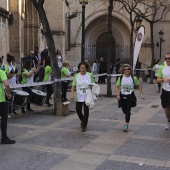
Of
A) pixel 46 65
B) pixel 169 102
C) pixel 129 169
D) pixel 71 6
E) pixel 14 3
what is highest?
pixel 71 6

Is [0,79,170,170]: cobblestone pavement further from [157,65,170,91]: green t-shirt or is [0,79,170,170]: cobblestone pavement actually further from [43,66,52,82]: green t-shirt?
[43,66,52,82]: green t-shirt

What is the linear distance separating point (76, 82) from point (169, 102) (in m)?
2.33

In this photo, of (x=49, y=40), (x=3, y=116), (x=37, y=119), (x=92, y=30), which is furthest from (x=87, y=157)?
(x=92, y=30)

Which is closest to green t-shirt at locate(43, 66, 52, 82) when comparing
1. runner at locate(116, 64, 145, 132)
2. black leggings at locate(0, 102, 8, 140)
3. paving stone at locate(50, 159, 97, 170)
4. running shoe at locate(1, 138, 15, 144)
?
runner at locate(116, 64, 145, 132)

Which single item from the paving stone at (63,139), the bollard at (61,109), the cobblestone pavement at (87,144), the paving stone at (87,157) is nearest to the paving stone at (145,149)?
the cobblestone pavement at (87,144)

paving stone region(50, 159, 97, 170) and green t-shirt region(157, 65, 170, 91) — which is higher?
green t-shirt region(157, 65, 170, 91)

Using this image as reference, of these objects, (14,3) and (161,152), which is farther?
(14,3)

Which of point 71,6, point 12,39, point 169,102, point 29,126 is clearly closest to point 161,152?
point 169,102

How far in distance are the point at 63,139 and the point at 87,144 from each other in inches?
26.7

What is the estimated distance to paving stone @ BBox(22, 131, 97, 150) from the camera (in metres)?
7.23

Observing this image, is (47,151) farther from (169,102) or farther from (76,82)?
(169,102)

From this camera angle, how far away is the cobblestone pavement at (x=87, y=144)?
5977 millimetres

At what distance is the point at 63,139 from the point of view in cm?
773

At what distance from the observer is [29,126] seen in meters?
9.18
